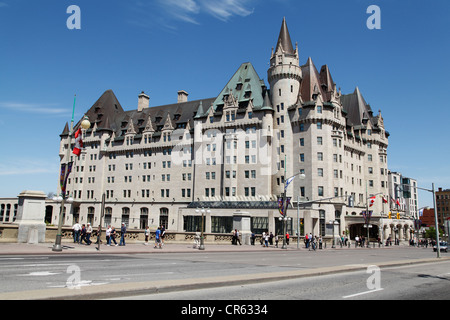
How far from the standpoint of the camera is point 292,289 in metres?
11.0

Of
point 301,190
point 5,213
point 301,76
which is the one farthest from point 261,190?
point 5,213

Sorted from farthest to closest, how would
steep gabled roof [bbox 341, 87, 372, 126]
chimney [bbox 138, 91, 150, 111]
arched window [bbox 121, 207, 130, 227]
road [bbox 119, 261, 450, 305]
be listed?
chimney [bbox 138, 91, 150, 111] < arched window [bbox 121, 207, 130, 227] < steep gabled roof [bbox 341, 87, 372, 126] < road [bbox 119, 261, 450, 305]

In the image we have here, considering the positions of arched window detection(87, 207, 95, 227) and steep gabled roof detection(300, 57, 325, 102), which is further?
arched window detection(87, 207, 95, 227)

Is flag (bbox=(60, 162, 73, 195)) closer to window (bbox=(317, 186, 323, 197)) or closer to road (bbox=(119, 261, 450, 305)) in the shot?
road (bbox=(119, 261, 450, 305))

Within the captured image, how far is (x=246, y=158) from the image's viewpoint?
7238 cm

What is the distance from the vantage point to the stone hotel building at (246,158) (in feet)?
225

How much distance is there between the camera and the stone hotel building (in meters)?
68.6

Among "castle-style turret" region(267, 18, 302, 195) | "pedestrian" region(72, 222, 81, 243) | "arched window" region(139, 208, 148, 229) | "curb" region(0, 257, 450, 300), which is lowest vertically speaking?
"curb" region(0, 257, 450, 300)

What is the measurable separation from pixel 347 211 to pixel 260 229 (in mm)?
18739

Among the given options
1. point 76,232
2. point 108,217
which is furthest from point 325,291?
point 108,217

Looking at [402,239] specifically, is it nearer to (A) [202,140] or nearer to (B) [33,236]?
(A) [202,140]

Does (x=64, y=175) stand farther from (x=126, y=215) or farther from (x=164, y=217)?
(x=126, y=215)

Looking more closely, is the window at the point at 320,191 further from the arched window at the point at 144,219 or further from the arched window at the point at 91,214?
the arched window at the point at 91,214

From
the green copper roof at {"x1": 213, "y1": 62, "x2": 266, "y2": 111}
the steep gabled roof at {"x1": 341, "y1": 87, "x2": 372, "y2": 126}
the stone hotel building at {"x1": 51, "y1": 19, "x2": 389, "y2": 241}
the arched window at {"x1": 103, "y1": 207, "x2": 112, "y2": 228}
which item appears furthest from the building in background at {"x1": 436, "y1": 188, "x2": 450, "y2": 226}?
the arched window at {"x1": 103, "y1": 207, "x2": 112, "y2": 228}
